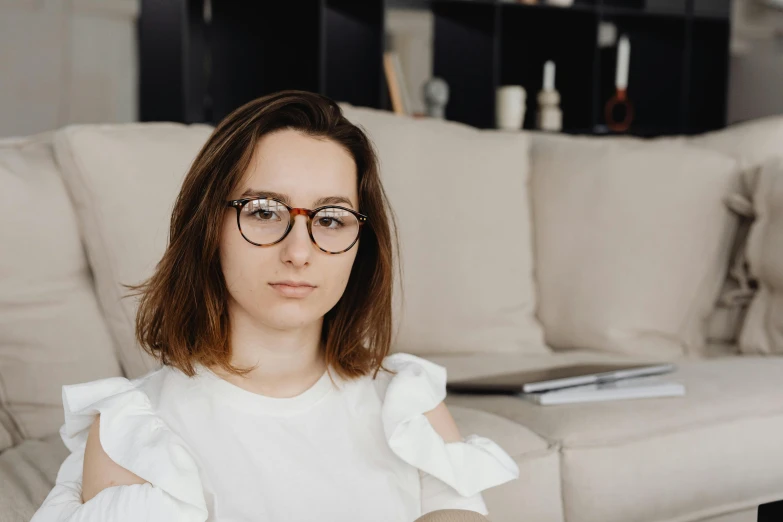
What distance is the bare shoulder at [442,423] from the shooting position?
1.04m

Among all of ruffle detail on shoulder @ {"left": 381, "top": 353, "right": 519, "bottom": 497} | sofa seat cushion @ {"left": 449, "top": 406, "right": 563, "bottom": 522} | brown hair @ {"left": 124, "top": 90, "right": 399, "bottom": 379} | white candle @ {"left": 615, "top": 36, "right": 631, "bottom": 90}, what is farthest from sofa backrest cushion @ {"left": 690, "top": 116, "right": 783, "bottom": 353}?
white candle @ {"left": 615, "top": 36, "right": 631, "bottom": 90}

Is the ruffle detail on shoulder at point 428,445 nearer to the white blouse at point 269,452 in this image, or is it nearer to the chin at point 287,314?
the white blouse at point 269,452

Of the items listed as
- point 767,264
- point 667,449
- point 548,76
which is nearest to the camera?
point 667,449

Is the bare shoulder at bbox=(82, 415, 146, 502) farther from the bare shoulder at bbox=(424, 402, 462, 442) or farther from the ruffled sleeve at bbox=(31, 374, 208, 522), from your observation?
the bare shoulder at bbox=(424, 402, 462, 442)

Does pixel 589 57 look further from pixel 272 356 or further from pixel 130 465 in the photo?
pixel 130 465

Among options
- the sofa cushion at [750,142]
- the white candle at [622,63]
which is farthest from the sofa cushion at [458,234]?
the white candle at [622,63]

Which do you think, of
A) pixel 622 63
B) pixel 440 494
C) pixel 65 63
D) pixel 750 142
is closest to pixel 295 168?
pixel 440 494

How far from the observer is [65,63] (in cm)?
280

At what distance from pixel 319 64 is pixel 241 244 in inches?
87.2

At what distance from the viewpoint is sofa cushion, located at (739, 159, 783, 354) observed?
197 centimetres

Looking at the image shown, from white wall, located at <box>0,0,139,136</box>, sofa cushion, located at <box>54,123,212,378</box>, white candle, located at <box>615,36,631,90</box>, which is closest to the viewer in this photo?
sofa cushion, located at <box>54,123,212,378</box>

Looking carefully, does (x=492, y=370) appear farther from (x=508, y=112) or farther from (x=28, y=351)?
(x=508, y=112)

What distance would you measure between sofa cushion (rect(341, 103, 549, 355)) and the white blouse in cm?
73

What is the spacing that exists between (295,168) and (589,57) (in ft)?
9.58
